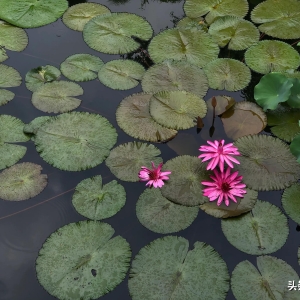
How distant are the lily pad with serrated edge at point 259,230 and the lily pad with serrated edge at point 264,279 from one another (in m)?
0.09

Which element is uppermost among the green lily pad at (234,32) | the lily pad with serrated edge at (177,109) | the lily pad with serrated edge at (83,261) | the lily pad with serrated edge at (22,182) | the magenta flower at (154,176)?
the green lily pad at (234,32)

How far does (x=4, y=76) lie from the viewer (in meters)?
3.72

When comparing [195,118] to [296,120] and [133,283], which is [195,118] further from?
[133,283]

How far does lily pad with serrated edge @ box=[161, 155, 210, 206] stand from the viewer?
9.32ft

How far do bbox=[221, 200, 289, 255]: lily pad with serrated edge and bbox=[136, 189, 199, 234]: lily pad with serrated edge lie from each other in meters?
0.27

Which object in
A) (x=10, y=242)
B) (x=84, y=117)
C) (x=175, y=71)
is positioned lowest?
(x=10, y=242)

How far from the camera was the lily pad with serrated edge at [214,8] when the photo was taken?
14.2ft

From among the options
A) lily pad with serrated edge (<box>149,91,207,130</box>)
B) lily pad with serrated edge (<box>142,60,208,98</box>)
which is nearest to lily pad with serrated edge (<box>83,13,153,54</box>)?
lily pad with serrated edge (<box>142,60,208,98</box>)

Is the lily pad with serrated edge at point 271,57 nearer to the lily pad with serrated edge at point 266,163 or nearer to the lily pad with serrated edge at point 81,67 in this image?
the lily pad with serrated edge at point 266,163

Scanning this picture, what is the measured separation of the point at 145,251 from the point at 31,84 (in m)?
2.00

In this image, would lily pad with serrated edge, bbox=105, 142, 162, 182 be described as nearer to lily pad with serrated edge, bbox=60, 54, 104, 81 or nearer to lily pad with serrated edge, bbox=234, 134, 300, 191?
lily pad with serrated edge, bbox=234, 134, 300, 191

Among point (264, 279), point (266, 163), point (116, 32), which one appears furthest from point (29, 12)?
point (264, 279)

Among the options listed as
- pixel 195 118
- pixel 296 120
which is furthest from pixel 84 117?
pixel 296 120

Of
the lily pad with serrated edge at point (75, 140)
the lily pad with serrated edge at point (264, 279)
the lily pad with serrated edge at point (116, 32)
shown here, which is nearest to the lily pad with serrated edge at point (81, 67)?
the lily pad with serrated edge at point (116, 32)
